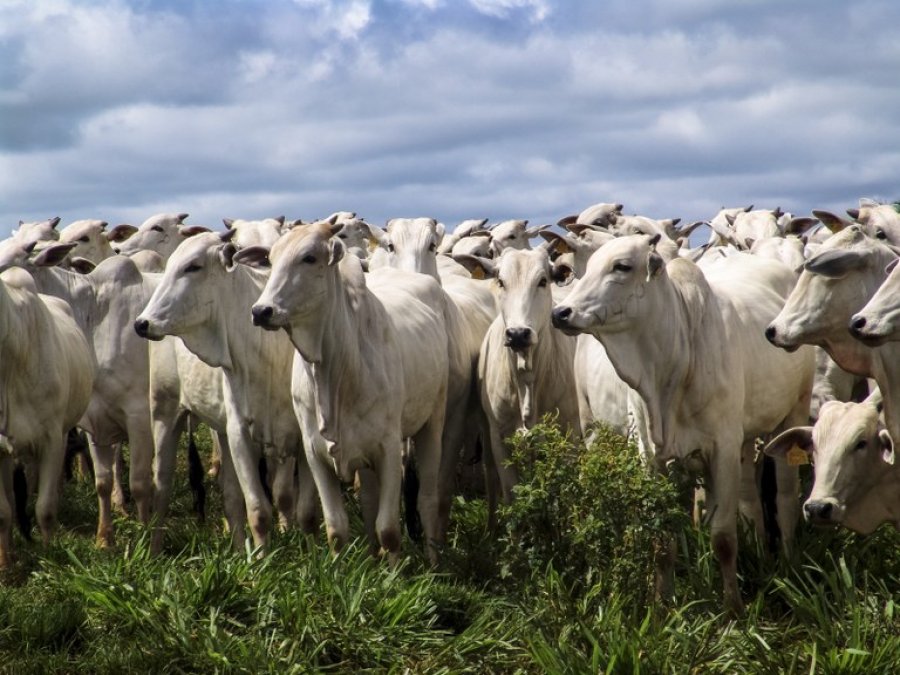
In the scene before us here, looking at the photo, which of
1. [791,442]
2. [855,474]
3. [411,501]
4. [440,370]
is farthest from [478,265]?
[855,474]

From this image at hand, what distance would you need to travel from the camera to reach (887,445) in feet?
26.9

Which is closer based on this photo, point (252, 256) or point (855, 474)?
point (855, 474)

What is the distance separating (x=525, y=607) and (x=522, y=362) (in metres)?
2.41

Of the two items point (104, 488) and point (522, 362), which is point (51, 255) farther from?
point (522, 362)

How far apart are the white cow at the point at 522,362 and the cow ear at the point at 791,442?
6.16 ft

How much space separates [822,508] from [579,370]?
2.58m

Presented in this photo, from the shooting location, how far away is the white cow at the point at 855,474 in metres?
8.17

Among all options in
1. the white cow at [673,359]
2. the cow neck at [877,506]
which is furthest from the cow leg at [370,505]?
the cow neck at [877,506]

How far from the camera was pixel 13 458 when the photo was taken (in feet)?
36.0

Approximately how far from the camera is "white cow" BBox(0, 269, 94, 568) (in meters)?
10.6

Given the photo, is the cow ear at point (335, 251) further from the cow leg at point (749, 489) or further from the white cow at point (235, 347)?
the cow leg at point (749, 489)

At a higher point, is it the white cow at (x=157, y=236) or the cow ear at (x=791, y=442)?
the white cow at (x=157, y=236)

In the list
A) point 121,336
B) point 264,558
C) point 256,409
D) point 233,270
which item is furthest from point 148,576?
point 121,336

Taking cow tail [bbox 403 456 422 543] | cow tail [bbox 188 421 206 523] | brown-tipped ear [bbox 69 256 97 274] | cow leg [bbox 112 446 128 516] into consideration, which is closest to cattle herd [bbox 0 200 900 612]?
cow tail [bbox 403 456 422 543]
